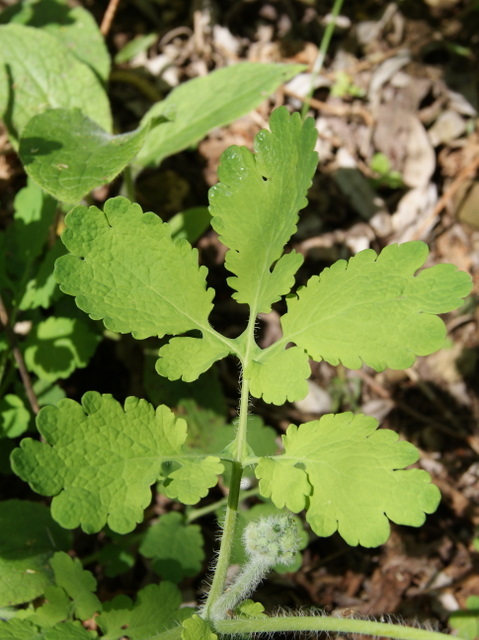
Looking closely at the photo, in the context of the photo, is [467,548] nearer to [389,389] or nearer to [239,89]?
[389,389]

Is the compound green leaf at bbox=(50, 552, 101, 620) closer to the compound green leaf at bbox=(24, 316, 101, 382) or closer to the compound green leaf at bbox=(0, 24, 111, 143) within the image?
the compound green leaf at bbox=(24, 316, 101, 382)

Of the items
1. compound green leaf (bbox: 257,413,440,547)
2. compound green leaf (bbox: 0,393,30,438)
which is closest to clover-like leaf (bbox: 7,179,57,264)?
compound green leaf (bbox: 0,393,30,438)

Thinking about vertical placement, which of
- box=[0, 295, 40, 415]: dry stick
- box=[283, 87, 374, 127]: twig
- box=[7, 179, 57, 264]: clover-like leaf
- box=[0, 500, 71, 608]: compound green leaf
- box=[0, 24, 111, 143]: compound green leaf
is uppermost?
box=[0, 24, 111, 143]: compound green leaf

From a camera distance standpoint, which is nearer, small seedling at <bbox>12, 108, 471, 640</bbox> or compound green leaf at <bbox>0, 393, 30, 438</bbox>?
small seedling at <bbox>12, 108, 471, 640</bbox>

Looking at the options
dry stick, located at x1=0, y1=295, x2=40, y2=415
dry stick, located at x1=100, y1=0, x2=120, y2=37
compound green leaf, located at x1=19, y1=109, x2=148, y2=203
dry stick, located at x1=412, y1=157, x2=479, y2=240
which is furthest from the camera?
dry stick, located at x1=412, y1=157, x2=479, y2=240

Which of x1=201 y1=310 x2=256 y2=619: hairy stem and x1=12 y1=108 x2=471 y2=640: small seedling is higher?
x1=12 y1=108 x2=471 y2=640: small seedling

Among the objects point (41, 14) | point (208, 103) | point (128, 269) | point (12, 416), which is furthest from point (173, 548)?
point (41, 14)

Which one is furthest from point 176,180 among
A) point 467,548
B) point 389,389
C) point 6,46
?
point 467,548
